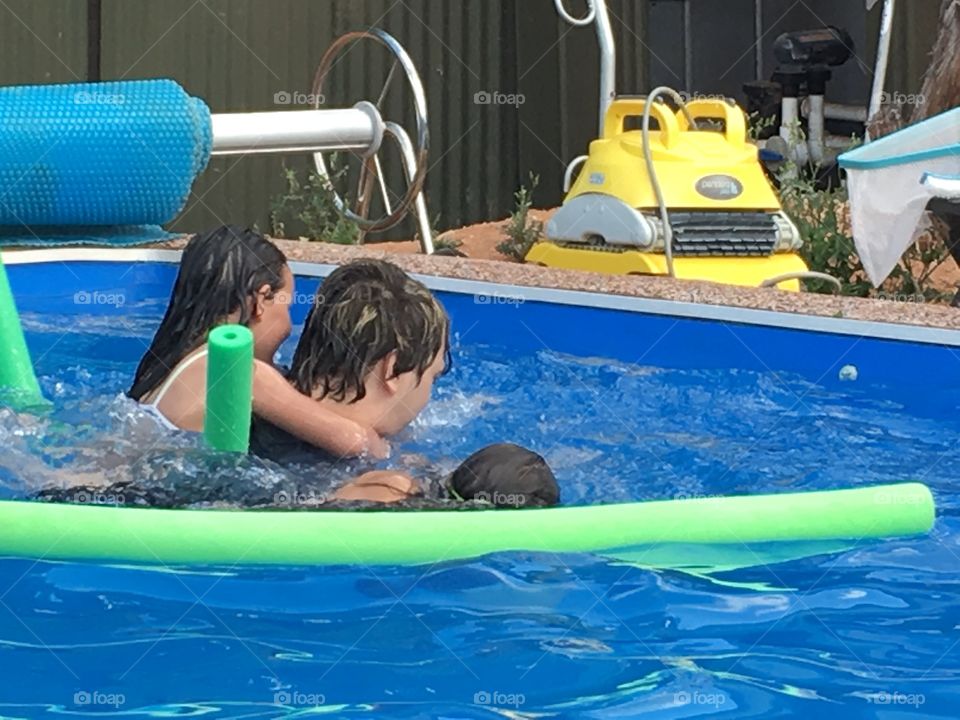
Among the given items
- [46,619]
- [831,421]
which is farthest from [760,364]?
[46,619]

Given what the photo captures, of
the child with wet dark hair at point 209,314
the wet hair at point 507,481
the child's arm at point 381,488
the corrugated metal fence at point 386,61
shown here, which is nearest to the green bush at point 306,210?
the corrugated metal fence at point 386,61

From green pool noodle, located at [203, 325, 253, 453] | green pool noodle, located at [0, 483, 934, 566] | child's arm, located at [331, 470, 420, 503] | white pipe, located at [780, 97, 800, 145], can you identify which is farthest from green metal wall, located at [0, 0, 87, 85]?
green pool noodle, located at [0, 483, 934, 566]

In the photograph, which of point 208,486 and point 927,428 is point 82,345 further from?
point 927,428

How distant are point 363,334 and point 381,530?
3.17ft

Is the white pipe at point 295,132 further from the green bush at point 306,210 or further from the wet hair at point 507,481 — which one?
the wet hair at point 507,481

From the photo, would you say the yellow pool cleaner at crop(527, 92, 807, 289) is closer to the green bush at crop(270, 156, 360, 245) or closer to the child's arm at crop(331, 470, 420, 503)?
the green bush at crop(270, 156, 360, 245)

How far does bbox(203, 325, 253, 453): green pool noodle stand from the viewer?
3.38m

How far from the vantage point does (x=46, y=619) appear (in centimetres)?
330

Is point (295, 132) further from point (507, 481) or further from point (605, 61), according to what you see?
point (507, 481)

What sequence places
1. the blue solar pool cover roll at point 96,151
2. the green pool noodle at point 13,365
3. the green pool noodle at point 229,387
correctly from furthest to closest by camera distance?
the blue solar pool cover roll at point 96,151 → the green pool noodle at point 13,365 → the green pool noodle at point 229,387

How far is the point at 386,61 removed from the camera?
10.1 meters

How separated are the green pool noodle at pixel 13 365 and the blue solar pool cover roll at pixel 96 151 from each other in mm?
2333

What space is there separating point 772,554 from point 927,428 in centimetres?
192

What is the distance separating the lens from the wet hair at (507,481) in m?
3.73
